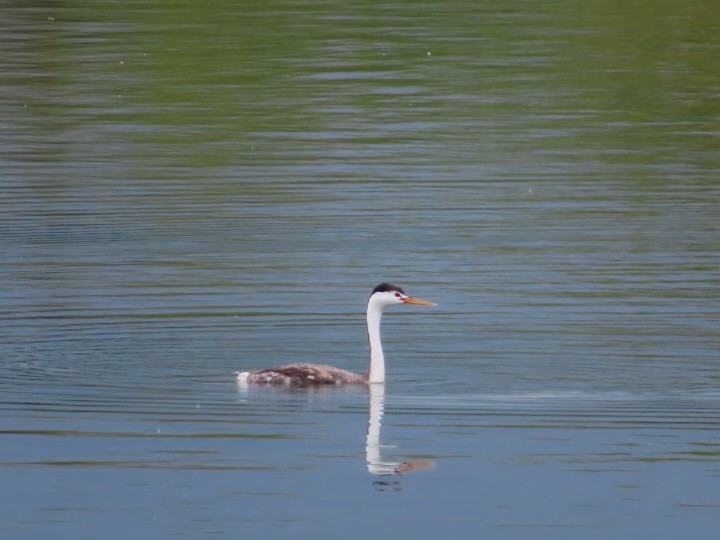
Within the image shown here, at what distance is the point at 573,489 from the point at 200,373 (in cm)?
359

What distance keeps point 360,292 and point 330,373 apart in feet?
10.2

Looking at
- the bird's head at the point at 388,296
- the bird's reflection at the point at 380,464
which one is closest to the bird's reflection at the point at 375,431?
the bird's reflection at the point at 380,464

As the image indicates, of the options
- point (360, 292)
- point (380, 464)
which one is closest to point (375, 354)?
point (380, 464)

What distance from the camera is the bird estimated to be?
13086 millimetres

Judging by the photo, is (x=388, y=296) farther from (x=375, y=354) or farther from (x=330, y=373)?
(x=330, y=373)

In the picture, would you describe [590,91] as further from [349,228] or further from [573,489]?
[573,489]

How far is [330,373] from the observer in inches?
522

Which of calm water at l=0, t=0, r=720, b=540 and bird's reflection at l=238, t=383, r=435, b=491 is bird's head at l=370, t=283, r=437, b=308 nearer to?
calm water at l=0, t=0, r=720, b=540

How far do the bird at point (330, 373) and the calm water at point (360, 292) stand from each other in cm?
14

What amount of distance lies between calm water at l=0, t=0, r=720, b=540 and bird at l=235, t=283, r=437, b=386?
135mm

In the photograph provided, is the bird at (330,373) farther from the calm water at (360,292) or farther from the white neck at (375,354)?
the calm water at (360,292)

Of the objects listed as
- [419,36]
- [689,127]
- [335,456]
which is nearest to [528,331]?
[335,456]

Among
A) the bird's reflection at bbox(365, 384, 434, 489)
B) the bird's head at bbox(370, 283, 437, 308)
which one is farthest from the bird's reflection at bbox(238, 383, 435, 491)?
the bird's head at bbox(370, 283, 437, 308)

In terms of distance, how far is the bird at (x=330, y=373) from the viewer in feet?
42.9
